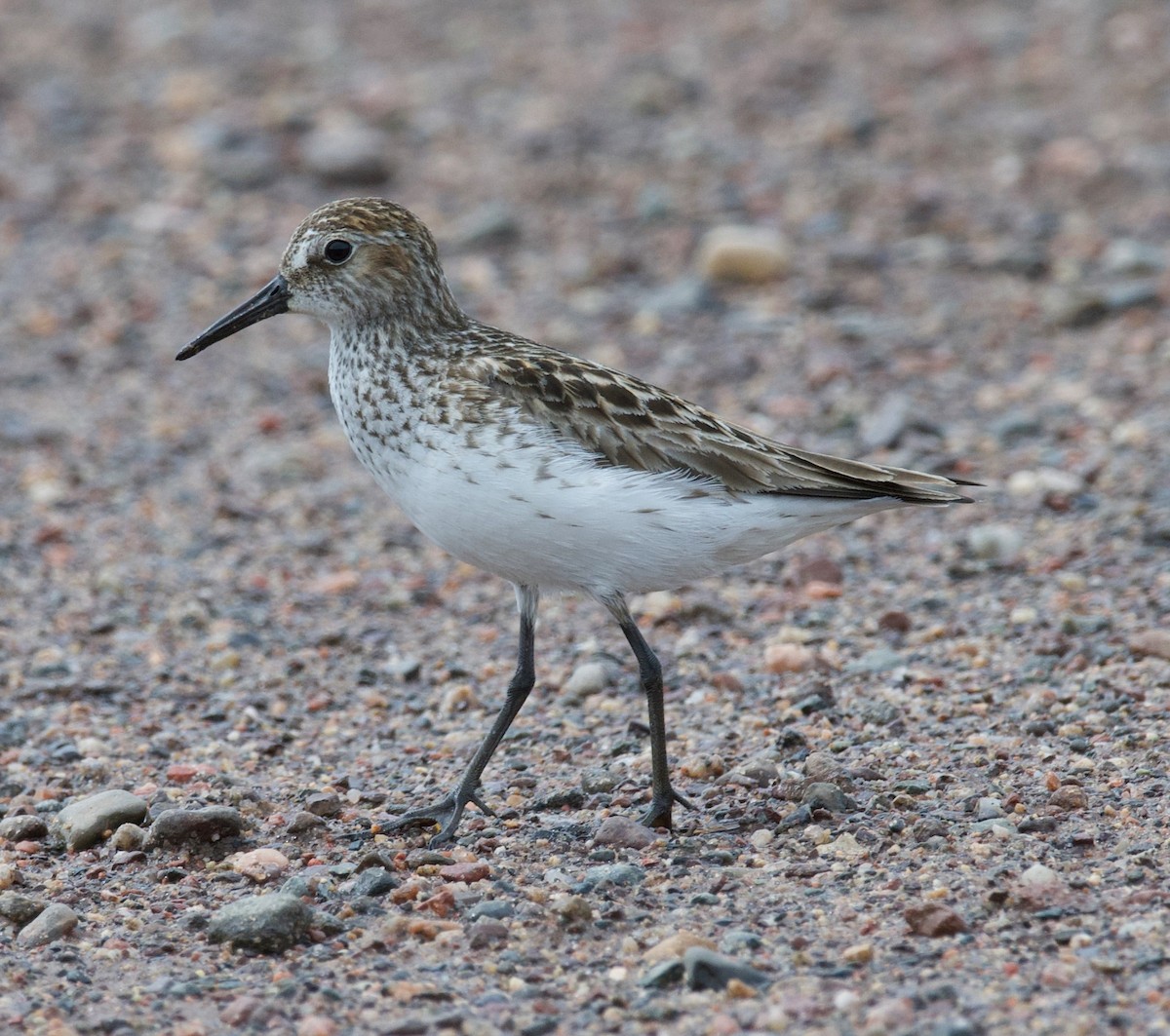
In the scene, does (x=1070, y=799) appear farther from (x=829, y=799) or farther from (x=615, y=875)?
(x=615, y=875)

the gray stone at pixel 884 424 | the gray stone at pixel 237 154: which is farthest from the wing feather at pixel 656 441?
the gray stone at pixel 237 154

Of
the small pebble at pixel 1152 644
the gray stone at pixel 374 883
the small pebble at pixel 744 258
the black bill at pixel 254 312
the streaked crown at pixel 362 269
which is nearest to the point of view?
the gray stone at pixel 374 883

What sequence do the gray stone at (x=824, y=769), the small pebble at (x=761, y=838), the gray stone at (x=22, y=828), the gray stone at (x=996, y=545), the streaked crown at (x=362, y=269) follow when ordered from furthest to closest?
the gray stone at (x=996, y=545), the streaked crown at (x=362, y=269), the gray stone at (x=824, y=769), the gray stone at (x=22, y=828), the small pebble at (x=761, y=838)

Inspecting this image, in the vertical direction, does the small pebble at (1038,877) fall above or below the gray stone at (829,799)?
below

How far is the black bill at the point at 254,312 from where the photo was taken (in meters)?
6.66

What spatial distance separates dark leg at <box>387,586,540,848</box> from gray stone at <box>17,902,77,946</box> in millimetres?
1204

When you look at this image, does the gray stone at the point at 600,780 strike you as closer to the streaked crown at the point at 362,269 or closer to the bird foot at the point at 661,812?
the bird foot at the point at 661,812

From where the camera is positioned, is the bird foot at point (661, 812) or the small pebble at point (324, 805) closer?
the bird foot at point (661, 812)

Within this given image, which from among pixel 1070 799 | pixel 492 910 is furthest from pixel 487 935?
pixel 1070 799

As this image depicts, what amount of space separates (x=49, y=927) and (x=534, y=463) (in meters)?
2.14

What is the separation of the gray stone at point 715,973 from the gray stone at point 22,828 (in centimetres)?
255

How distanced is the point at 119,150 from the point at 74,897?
31.6 feet

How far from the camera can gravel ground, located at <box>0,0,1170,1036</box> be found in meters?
5.21

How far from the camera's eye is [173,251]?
12.6m
